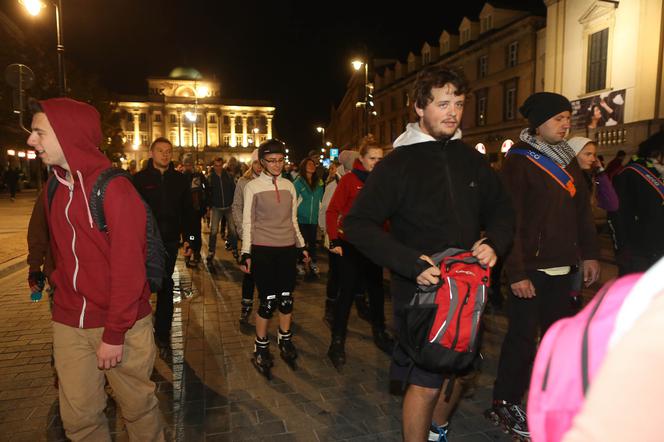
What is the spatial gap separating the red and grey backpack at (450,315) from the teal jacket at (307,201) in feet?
21.2

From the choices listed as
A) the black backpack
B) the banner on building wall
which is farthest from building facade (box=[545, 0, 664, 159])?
the black backpack

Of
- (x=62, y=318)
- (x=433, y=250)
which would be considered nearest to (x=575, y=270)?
(x=433, y=250)

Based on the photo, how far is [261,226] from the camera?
4.63 metres

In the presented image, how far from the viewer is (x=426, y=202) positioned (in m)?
2.53

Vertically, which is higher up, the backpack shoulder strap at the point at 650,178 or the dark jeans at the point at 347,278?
the backpack shoulder strap at the point at 650,178

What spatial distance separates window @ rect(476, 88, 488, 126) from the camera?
1296 inches

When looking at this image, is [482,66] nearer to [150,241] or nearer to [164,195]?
[164,195]

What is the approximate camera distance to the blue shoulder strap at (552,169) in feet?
10.7

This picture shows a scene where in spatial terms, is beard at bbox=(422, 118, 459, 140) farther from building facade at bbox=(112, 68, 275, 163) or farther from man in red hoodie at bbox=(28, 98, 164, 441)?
building facade at bbox=(112, 68, 275, 163)

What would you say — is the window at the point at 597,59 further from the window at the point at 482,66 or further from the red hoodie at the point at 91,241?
the red hoodie at the point at 91,241

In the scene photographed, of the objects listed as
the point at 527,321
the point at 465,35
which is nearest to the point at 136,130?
the point at 465,35

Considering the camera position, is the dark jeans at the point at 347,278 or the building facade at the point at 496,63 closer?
the dark jeans at the point at 347,278

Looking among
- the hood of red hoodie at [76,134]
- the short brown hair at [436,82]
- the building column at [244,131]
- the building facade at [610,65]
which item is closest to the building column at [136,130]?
the building column at [244,131]

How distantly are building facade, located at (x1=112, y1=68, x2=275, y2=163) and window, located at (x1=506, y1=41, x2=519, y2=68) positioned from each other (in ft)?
273
